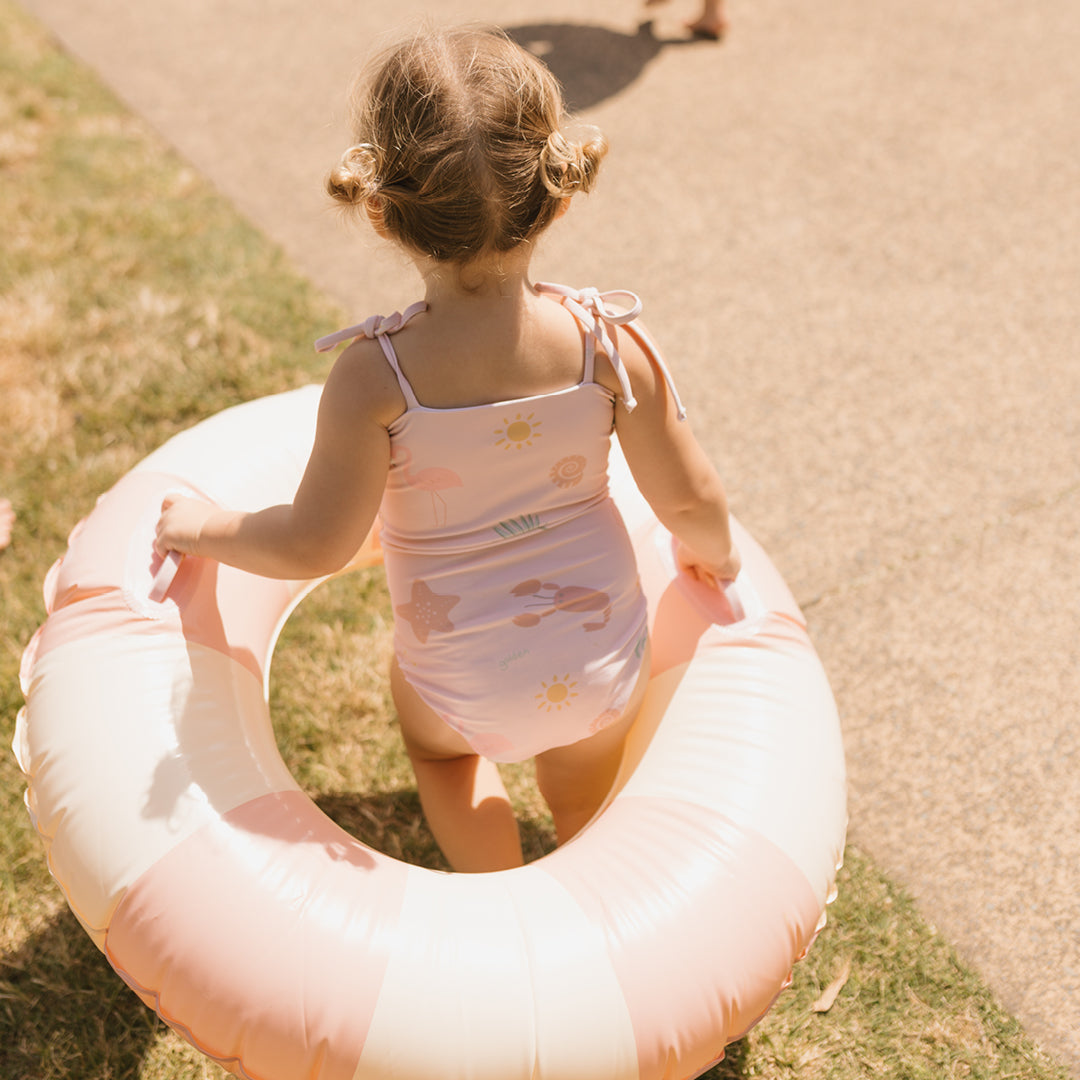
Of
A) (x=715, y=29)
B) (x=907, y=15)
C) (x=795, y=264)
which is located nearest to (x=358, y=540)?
(x=795, y=264)

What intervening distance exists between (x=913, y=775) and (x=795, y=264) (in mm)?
2083

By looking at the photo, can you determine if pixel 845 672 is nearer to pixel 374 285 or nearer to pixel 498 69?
pixel 498 69

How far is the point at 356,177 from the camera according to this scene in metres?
1.42

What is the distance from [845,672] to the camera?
276cm

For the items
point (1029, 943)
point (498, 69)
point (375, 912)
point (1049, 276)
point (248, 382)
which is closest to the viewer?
point (498, 69)

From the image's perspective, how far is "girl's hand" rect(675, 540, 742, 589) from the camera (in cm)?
210

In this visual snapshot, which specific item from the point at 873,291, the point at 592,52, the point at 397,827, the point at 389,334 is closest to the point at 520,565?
the point at 389,334

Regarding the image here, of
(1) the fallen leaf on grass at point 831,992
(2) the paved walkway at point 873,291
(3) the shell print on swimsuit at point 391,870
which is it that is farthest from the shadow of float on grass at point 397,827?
(2) the paved walkway at point 873,291

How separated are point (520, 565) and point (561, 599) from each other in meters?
0.09

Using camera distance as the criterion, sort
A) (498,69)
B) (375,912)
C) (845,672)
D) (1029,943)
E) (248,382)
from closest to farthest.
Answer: (498,69) → (375,912) → (1029,943) → (845,672) → (248,382)

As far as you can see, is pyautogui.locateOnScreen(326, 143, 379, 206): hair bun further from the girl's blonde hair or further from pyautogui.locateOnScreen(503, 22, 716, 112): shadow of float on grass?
pyautogui.locateOnScreen(503, 22, 716, 112): shadow of float on grass

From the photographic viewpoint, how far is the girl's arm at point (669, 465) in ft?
5.51

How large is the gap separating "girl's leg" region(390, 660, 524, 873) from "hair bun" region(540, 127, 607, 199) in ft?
3.14

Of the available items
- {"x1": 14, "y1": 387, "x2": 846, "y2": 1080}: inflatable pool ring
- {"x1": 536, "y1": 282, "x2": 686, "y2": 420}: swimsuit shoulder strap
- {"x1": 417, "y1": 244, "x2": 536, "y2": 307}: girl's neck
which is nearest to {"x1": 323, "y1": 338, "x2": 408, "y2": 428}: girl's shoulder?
{"x1": 417, "y1": 244, "x2": 536, "y2": 307}: girl's neck
